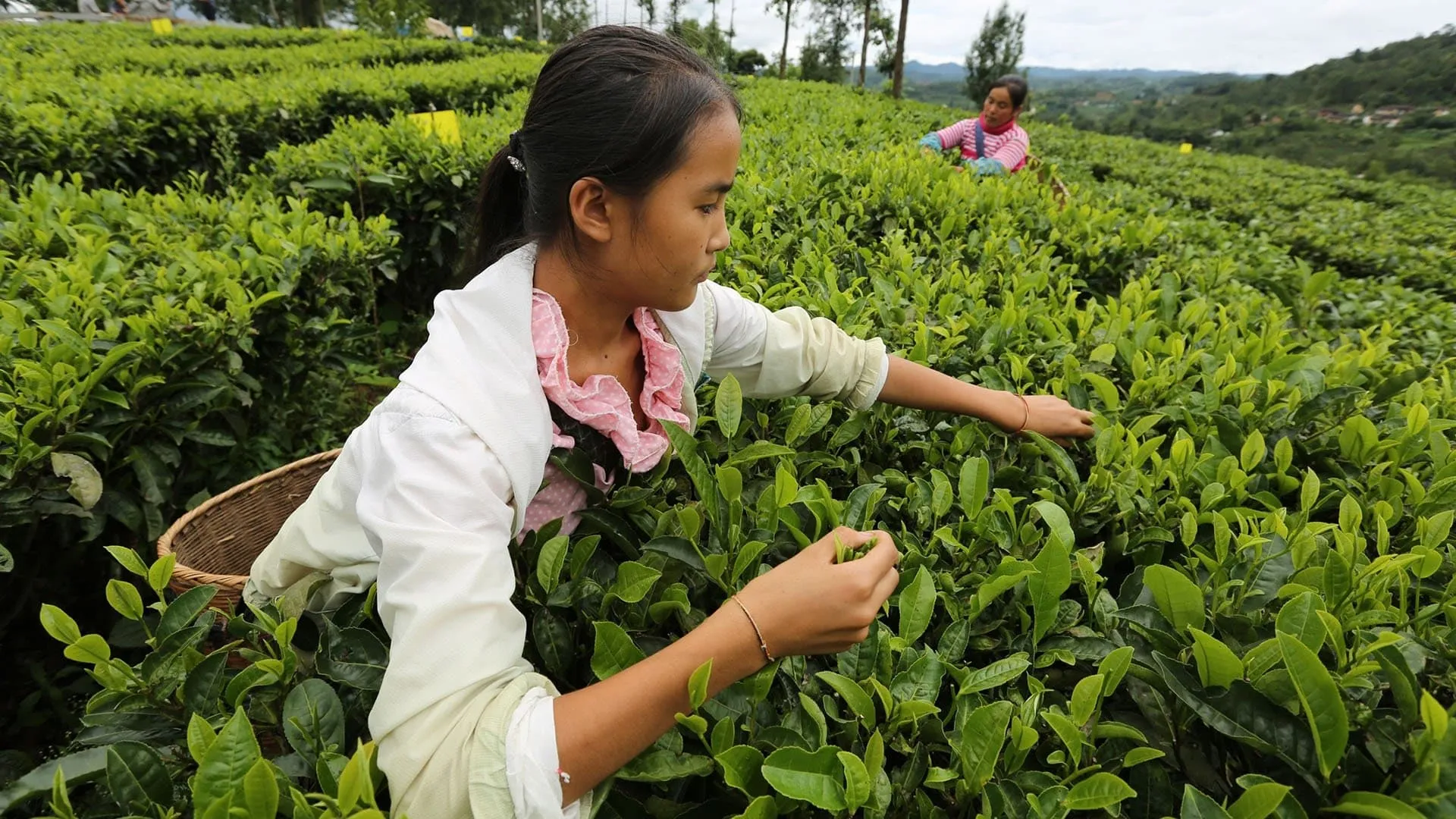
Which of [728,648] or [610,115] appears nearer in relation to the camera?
[728,648]

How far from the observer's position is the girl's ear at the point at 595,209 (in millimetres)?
1396

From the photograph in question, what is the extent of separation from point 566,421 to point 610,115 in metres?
0.56

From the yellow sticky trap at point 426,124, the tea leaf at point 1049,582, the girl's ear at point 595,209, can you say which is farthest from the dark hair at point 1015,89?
the tea leaf at point 1049,582

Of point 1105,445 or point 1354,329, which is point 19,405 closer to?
point 1105,445

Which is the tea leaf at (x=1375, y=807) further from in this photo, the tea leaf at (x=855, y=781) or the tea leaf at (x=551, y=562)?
the tea leaf at (x=551, y=562)

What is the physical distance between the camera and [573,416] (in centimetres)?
147

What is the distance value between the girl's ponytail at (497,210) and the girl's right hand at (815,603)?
3.28ft

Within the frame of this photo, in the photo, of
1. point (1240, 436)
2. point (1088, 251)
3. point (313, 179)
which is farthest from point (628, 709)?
point (313, 179)

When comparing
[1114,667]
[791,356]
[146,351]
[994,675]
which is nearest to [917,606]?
[994,675]

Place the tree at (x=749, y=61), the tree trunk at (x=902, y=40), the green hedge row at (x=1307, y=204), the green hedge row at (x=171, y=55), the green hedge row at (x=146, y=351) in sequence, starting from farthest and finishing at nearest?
the tree at (x=749, y=61)
the tree trunk at (x=902, y=40)
the green hedge row at (x=171, y=55)
the green hedge row at (x=1307, y=204)
the green hedge row at (x=146, y=351)

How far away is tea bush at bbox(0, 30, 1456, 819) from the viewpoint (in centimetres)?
92

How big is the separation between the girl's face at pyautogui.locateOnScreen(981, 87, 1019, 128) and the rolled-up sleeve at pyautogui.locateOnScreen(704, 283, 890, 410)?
4919 millimetres

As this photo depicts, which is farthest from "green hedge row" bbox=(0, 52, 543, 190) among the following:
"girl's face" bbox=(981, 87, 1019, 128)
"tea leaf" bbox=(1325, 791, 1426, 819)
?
"girl's face" bbox=(981, 87, 1019, 128)

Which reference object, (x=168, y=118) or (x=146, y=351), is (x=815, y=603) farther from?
(x=168, y=118)
